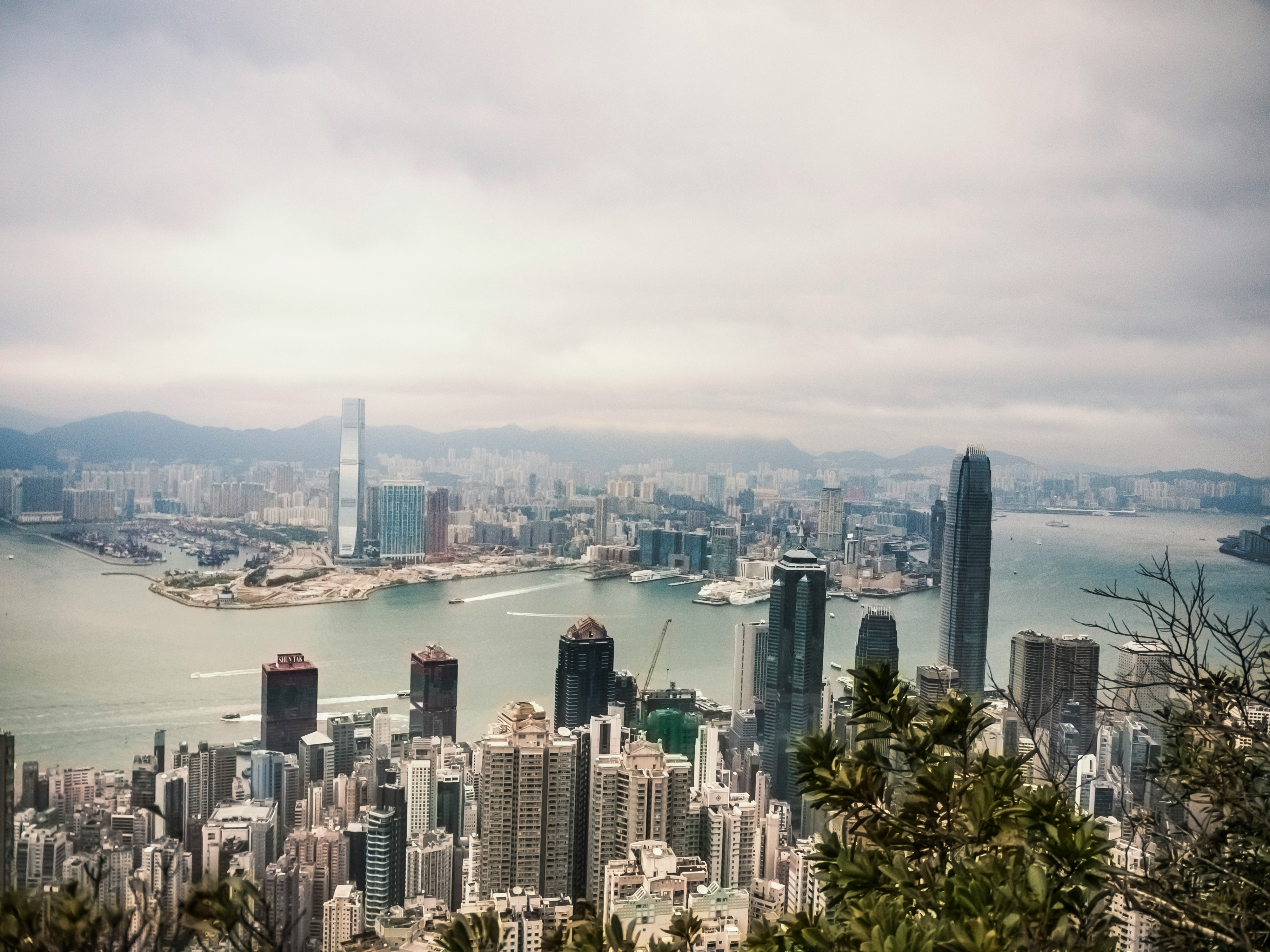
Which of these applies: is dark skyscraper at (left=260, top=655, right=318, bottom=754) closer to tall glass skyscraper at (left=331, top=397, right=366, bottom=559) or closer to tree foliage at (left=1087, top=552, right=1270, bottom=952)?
tall glass skyscraper at (left=331, top=397, right=366, bottom=559)

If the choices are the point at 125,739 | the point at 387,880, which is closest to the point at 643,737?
the point at 387,880

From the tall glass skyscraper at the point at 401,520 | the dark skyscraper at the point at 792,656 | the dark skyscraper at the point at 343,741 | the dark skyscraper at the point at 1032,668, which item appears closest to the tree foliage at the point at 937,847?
the dark skyscraper at the point at 1032,668

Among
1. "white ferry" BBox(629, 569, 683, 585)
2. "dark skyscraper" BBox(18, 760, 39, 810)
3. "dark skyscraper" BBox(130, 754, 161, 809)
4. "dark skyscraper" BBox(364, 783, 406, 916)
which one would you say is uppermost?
"white ferry" BBox(629, 569, 683, 585)

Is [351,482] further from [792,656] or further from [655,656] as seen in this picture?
[792,656]

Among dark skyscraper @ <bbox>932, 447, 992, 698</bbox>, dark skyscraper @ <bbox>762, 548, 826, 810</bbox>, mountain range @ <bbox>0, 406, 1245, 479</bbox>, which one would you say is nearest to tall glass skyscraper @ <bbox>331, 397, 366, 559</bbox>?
mountain range @ <bbox>0, 406, 1245, 479</bbox>

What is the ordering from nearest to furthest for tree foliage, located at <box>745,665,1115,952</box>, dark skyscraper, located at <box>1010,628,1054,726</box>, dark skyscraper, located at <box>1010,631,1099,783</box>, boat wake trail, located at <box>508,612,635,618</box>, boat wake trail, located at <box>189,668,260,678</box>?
tree foliage, located at <box>745,665,1115,952</box>
dark skyscraper, located at <box>1010,631,1099,783</box>
dark skyscraper, located at <box>1010,628,1054,726</box>
boat wake trail, located at <box>189,668,260,678</box>
boat wake trail, located at <box>508,612,635,618</box>
